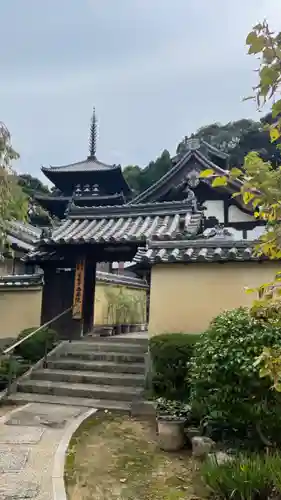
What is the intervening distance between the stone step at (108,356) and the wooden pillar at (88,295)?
1.78 metres

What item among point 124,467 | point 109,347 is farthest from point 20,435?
point 109,347

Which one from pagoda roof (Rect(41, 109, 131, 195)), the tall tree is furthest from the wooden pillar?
pagoda roof (Rect(41, 109, 131, 195))

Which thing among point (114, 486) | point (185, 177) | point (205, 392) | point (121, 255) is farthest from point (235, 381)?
point (185, 177)

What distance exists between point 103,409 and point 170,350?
157cm

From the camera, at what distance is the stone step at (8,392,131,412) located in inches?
282

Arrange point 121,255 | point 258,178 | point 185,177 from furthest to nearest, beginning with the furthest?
point 185,177 < point 121,255 < point 258,178

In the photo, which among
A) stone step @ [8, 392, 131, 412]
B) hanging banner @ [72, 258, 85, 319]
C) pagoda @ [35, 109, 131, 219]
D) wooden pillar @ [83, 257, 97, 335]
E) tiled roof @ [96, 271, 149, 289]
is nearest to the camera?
stone step @ [8, 392, 131, 412]

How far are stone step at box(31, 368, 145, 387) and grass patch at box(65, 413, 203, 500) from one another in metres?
1.85

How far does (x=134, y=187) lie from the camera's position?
36.2 m

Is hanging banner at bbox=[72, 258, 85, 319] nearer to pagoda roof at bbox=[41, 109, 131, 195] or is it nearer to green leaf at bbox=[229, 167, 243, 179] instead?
green leaf at bbox=[229, 167, 243, 179]

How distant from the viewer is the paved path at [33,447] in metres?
3.98

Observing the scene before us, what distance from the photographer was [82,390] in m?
7.88

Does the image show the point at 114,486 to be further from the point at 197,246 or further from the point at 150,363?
the point at 197,246

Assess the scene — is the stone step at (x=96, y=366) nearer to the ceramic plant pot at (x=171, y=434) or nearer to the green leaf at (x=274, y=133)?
the ceramic plant pot at (x=171, y=434)
